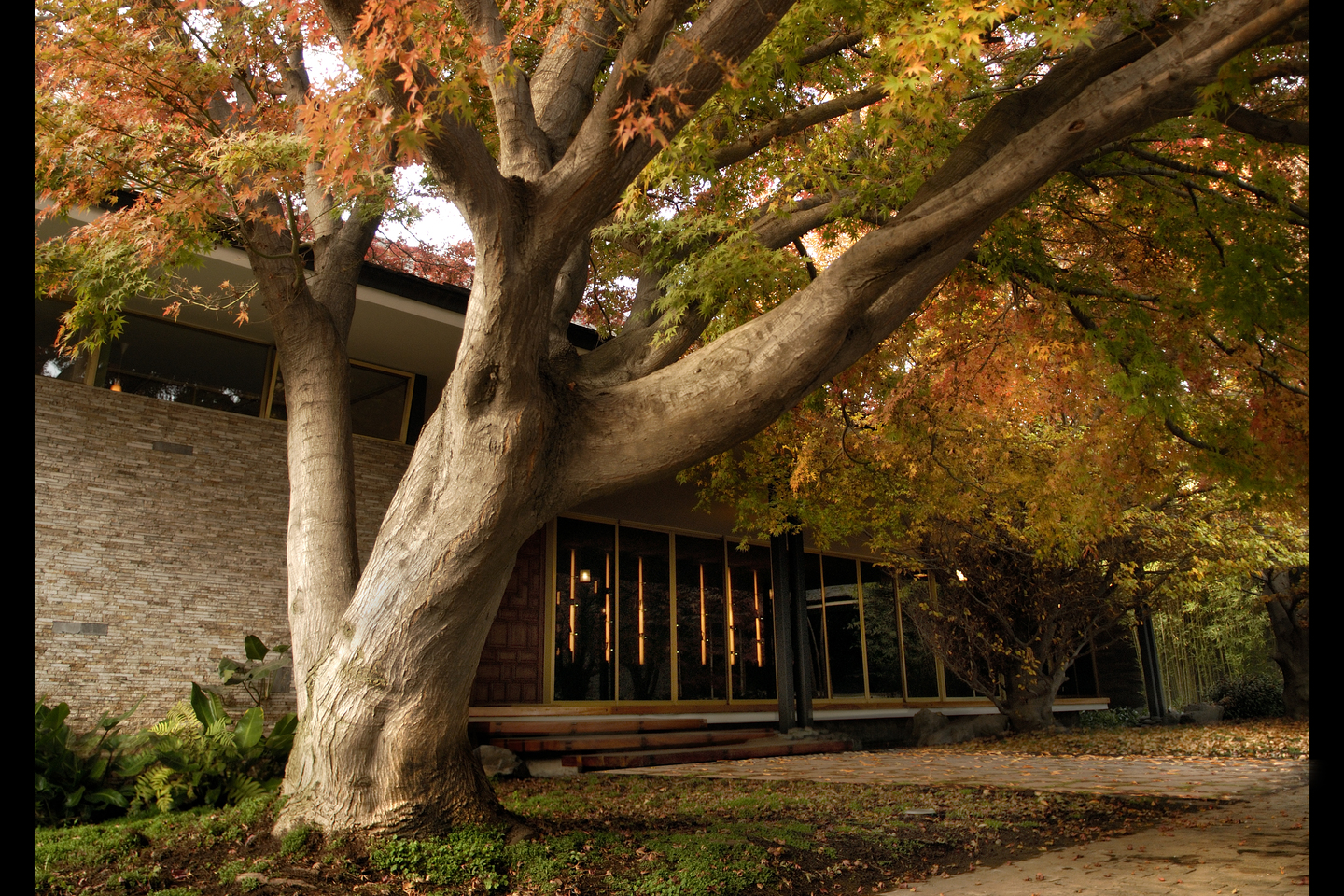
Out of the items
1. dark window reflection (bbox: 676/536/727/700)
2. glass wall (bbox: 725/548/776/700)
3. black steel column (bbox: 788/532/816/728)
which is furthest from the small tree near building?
dark window reflection (bbox: 676/536/727/700)

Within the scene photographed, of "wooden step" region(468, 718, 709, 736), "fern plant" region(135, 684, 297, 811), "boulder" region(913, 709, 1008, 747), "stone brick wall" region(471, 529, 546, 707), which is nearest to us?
"fern plant" region(135, 684, 297, 811)

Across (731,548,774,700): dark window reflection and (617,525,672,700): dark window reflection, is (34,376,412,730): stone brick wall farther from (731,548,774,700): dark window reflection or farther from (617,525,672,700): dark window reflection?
(731,548,774,700): dark window reflection

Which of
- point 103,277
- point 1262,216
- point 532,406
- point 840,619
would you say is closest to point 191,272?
point 103,277

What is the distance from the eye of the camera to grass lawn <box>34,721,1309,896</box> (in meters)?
4.21

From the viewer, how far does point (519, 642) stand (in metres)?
11.7

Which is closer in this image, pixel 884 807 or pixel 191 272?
pixel 884 807

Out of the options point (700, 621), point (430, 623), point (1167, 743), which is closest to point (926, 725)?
point (1167, 743)

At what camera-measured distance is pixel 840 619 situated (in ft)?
52.8

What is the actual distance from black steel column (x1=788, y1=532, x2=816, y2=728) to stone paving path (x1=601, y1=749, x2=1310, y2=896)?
0.92 m

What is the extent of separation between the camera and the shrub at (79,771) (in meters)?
5.91

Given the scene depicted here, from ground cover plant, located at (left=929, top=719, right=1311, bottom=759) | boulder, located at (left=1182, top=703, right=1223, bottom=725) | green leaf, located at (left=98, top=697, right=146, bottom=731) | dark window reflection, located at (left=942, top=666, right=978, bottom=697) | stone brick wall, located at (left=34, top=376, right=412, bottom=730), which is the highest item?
stone brick wall, located at (left=34, top=376, right=412, bottom=730)
